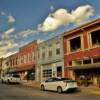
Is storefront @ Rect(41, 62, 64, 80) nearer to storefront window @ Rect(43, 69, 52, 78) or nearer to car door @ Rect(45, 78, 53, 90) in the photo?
storefront window @ Rect(43, 69, 52, 78)

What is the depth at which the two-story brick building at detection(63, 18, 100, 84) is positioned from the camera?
26.5 m

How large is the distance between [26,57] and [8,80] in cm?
959

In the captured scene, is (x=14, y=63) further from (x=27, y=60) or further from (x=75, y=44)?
(x=75, y=44)

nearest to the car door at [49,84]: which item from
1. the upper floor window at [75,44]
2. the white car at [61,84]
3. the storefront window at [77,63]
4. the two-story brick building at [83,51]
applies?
the white car at [61,84]

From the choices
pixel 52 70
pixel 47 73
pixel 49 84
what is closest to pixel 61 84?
pixel 49 84

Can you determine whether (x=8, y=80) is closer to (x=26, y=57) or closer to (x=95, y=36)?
(x=26, y=57)

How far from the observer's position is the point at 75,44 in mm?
31266

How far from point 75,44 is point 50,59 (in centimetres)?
672

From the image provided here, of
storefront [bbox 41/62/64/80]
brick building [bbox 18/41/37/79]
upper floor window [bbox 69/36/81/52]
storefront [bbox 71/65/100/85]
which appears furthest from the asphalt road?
brick building [bbox 18/41/37/79]

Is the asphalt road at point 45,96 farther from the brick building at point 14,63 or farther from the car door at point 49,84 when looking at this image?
the brick building at point 14,63

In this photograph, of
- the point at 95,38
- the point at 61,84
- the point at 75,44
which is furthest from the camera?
the point at 75,44

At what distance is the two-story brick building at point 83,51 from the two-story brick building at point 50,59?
167 cm

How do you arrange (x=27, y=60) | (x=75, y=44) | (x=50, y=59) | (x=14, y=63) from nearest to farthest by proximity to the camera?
(x=75, y=44) < (x=50, y=59) < (x=27, y=60) < (x=14, y=63)

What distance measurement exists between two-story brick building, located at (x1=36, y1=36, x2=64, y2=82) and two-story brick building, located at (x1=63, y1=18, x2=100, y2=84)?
1.67 m
